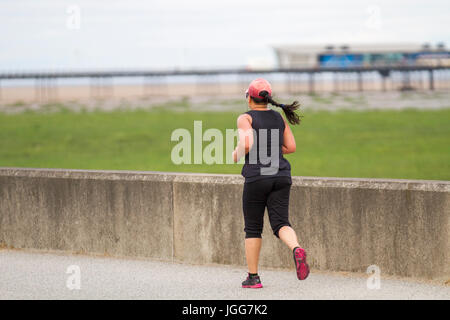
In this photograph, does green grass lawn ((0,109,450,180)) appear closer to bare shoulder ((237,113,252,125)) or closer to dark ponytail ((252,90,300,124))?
dark ponytail ((252,90,300,124))

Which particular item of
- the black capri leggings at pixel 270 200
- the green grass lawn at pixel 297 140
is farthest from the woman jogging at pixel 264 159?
the green grass lawn at pixel 297 140

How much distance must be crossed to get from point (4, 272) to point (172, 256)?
1.56 meters

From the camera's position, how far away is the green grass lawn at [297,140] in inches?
809

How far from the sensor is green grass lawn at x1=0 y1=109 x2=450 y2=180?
20.5m

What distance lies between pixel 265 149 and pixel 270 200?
Result: 1.27ft

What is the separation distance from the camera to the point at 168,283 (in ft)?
21.1

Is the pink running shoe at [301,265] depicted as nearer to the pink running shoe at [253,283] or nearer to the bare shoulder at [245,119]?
the pink running shoe at [253,283]

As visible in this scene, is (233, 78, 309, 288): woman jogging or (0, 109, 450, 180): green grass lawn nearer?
(233, 78, 309, 288): woman jogging

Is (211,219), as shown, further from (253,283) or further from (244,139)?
(244,139)

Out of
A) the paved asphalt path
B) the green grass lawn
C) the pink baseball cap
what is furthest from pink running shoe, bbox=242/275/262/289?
the green grass lawn

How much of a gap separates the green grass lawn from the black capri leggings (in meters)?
11.9

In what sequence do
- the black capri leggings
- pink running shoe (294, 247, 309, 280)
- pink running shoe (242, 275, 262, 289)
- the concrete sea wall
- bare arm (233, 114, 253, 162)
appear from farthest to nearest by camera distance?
the concrete sea wall → pink running shoe (242, 275, 262, 289) → the black capri leggings → bare arm (233, 114, 253, 162) → pink running shoe (294, 247, 309, 280)

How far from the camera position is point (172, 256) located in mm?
7461

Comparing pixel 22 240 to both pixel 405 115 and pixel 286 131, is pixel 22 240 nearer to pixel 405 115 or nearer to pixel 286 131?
pixel 286 131
